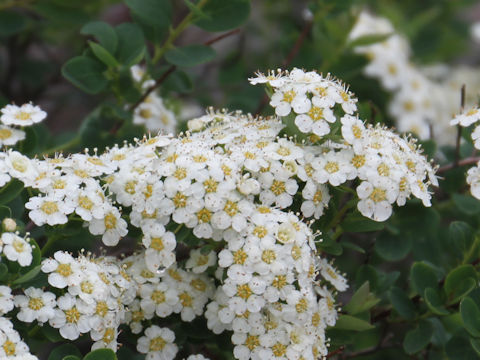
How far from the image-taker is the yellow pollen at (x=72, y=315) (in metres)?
1.47

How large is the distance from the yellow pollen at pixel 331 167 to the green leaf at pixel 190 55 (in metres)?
0.62

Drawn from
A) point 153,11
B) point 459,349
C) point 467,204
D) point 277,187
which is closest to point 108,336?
point 277,187

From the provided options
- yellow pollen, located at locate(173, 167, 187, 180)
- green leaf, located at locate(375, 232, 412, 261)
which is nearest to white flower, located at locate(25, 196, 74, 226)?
yellow pollen, located at locate(173, 167, 187, 180)

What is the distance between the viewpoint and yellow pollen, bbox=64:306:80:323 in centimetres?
147

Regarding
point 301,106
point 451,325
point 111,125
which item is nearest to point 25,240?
point 301,106

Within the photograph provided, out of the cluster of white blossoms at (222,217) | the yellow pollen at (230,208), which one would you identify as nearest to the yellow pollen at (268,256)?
the cluster of white blossoms at (222,217)

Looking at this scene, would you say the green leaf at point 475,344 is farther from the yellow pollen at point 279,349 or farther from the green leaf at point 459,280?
the yellow pollen at point 279,349

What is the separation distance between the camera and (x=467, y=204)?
6.84ft

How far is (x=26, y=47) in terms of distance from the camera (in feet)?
10.0

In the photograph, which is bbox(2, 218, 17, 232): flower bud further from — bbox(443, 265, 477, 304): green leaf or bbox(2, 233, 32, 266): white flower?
bbox(443, 265, 477, 304): green leaf

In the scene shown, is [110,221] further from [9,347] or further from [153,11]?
[153,11]

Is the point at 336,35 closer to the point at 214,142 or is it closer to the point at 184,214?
the point at 214,142

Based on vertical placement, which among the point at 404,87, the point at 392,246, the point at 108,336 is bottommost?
the point at 108,336

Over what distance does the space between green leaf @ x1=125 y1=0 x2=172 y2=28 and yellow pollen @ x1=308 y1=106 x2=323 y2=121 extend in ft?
2.21
